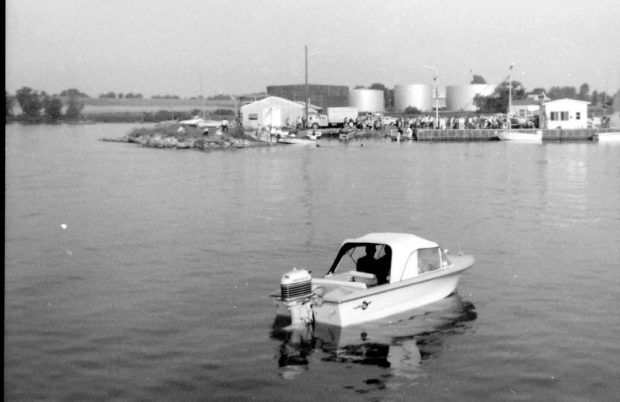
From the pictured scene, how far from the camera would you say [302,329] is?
14.4 meters

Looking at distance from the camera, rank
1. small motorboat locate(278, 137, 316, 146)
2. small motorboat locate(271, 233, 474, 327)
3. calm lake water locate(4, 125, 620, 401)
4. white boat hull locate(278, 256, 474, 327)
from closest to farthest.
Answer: calm lake water locate(4, 125, 620, 401), small motorboat locate(271, 233, 474, 327), white boat hull locate(278, 256, 474, 327), small motorboat locate(278, 137, 316, 146)

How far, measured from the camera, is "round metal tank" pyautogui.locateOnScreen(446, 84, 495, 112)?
14762cm

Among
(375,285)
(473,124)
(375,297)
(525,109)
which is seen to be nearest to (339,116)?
(473,124)

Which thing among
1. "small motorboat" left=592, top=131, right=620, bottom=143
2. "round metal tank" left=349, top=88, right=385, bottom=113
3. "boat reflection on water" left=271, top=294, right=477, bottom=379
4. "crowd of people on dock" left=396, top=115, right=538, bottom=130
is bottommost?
"boat reflection on water" left=271, top=294, right=477, bottom=379

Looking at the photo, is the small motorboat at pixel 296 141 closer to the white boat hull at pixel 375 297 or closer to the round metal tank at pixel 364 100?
the round metal tank at pixel 364 100

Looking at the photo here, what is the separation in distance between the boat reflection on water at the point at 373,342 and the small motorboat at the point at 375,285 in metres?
0.19

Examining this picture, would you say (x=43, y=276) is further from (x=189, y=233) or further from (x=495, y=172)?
(x=495, y=172)

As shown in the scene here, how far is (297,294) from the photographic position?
1392 cm

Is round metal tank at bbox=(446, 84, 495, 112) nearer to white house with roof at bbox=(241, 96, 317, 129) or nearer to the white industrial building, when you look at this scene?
the white industrial building

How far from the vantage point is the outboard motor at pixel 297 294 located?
13773 millimetres

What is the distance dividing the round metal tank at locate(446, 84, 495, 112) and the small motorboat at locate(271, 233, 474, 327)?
133 m

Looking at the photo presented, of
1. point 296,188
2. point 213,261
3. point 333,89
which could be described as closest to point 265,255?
point 213,261

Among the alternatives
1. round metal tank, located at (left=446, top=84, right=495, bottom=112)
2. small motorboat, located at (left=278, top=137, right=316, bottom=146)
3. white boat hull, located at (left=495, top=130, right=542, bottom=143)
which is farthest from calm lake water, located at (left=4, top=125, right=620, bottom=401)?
round metal tank, located at (left=446, top=84, right=495, bottom=112)

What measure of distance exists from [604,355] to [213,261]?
35.4ft
